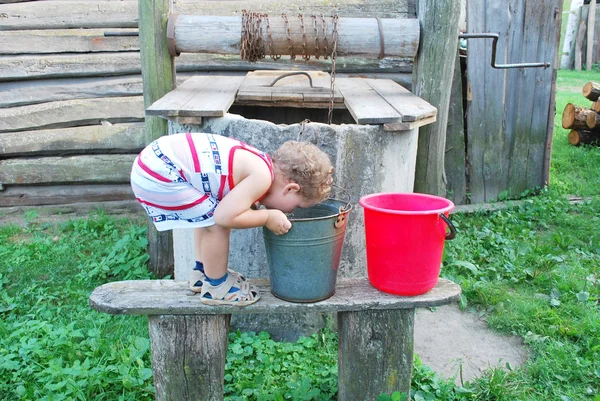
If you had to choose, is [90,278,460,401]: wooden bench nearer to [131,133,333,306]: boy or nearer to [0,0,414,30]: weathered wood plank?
[131,133,333,306]: boy

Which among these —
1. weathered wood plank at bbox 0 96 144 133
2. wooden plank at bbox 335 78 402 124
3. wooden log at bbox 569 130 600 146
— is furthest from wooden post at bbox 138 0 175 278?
wooden log at bbox 569 130 600 146

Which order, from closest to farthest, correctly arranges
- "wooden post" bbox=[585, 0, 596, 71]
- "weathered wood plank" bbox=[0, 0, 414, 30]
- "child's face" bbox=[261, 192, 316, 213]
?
"child's face" bbox=[261, 192, 316, 213] < "weathered wood plank" bbox=[0, 0, 414, 30] < "wooden post" bbox=[585, 0, 596, 71]

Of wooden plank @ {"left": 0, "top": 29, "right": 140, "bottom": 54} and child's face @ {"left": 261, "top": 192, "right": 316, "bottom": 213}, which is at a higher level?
wooden plank @ {"left": 0, "top": 29, "right": 140, "bottom": 54}

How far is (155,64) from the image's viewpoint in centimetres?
341

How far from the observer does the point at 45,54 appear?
5211 mm

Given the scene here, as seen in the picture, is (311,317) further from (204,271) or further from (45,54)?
(45,54)

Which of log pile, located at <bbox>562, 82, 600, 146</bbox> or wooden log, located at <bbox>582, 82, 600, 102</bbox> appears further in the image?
wooden log, located at <bbox>582, 82, 600, 102</bbox>

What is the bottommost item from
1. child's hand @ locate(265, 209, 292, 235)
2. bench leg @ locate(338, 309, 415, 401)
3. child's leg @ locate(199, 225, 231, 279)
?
bench leg @ locate(338, 309, 415, 401)

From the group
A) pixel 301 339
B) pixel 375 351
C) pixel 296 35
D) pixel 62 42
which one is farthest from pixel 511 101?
pixel 62 42

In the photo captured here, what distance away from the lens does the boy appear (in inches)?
86.4

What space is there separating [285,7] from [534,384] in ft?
11.6

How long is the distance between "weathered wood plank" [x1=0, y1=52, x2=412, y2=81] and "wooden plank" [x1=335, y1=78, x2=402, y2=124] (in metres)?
0.96

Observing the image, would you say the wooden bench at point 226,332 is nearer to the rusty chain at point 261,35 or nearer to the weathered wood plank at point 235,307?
the weathered wood plank at point 235,307

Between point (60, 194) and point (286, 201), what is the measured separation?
3.67 metres
